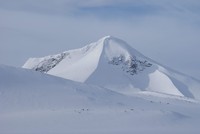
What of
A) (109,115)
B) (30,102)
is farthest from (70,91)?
(109,115)

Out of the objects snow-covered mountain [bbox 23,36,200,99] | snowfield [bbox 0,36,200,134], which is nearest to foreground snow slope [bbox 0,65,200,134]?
snowfield [bbox 0,36,200,134]

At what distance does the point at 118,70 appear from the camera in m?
105

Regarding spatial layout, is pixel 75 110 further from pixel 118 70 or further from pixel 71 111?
pixel 118 70

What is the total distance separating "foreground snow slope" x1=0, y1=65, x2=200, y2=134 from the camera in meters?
34.6

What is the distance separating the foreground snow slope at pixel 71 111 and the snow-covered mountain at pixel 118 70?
4237 cm

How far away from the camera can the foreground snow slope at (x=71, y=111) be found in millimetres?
34625

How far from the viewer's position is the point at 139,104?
47844 mm

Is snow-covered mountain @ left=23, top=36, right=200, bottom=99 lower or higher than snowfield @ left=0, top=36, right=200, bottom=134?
A: higher

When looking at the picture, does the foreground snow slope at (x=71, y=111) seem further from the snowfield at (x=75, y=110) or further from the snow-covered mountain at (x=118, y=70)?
the snow-covered mountain at (x=118, y=70)

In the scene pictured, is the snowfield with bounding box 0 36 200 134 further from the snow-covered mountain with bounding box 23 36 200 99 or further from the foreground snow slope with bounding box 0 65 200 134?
the snow-covered mountain with bounding box 23 36 200 99

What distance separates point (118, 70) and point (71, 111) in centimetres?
6547

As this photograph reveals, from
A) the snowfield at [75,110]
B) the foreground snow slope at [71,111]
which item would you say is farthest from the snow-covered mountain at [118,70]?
the foreground snow slope at [71,111]

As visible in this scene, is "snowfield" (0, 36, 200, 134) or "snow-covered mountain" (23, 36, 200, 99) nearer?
"snowfield" (0, 36, 200, 134)

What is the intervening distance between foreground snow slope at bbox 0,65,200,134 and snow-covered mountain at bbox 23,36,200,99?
42.4 m
